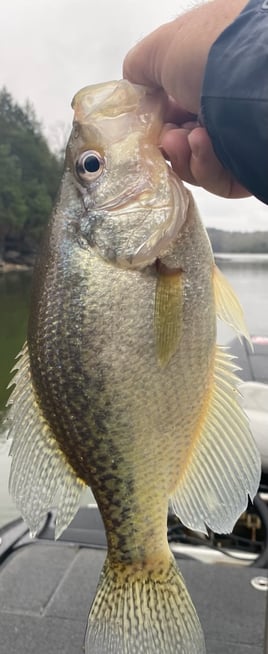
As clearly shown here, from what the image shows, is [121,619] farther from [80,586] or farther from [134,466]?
[80,586]

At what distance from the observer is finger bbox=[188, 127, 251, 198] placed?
1.50 metres

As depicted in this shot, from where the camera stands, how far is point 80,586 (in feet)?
11.6

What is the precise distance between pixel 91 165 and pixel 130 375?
534 mm

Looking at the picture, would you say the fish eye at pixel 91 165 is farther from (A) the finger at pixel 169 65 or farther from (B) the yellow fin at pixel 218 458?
(B) the yellow fin at pixel 218 458

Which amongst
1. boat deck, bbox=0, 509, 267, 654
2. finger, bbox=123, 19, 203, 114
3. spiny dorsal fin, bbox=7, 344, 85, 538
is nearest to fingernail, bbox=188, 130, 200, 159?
finger, bbox=123, 19, 203, 114

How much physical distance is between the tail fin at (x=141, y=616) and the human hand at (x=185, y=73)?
1038mm

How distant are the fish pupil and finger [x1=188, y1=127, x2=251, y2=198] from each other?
0.77 ft

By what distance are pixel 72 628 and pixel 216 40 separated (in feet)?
9.26

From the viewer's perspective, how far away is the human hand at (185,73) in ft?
4.90

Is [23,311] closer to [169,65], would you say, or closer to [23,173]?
[169,65]

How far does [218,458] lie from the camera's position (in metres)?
1.63

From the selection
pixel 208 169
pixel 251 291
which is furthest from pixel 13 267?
pixel 208 169

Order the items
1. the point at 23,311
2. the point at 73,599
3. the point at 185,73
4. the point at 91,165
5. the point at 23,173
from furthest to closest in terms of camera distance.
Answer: the point at 23,173, the point at 23,311, the point at 73,599, the point at 91,165, the point at 185,73

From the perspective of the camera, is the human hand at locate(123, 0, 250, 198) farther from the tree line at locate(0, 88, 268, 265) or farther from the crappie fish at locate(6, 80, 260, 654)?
the tree line at locate(0, 88, 268, 265)
